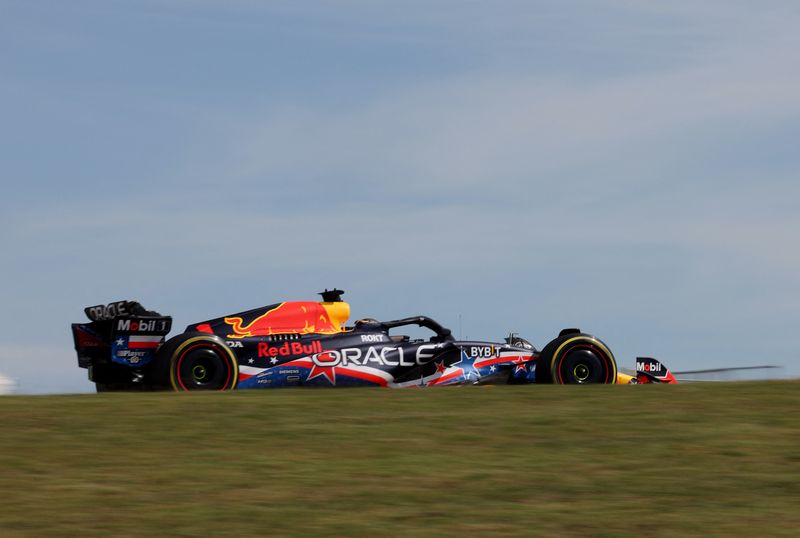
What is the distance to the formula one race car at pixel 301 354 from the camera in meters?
13.7

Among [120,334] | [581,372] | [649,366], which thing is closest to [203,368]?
[120,334]

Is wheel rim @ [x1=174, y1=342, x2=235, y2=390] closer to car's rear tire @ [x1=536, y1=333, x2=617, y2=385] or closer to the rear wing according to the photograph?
the rear wing

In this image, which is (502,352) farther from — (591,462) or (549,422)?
(591,462)

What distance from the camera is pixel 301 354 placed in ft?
48.2

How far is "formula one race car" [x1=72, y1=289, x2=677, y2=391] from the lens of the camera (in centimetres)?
1368

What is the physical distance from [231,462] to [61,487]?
3.98ft

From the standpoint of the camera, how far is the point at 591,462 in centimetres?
789

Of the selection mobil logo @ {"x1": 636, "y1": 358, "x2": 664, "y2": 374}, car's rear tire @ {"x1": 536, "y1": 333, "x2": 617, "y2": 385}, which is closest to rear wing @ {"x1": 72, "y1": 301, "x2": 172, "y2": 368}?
car's rear tire @ {"x1": 536, "y1": 333, "x2": 617, "y2": 385}

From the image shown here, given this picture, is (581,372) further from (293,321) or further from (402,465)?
(402,465)

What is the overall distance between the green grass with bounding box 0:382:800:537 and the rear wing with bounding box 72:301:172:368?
3.30 meters

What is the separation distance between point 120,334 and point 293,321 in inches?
95.6

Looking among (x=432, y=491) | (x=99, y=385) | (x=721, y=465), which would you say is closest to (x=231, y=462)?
(x=432, y=491)

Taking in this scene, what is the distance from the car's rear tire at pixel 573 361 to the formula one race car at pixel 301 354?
1 cm

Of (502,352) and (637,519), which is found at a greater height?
(502,352)
